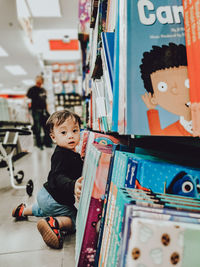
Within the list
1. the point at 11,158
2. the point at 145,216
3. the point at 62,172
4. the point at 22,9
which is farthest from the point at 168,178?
the point at 22,9

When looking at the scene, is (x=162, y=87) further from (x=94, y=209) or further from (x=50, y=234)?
(x=50, y=234)

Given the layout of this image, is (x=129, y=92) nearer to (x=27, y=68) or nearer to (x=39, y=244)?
(x=39, y=244)

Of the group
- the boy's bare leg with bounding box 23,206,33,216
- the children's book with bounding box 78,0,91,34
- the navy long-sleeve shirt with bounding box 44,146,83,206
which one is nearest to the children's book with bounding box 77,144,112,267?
the navy long-sleeve shirt with bounding box 44,146,83,206

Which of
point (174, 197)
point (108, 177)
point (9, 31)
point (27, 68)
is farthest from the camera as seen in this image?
point (27, 68)

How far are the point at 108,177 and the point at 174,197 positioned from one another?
218 millimetres

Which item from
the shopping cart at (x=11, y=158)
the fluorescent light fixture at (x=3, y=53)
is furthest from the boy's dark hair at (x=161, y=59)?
the fluorescent light fixture at (x=3, y=53)

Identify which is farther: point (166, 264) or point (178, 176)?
point (178, 176)

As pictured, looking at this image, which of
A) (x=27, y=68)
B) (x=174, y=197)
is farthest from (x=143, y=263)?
(x=27, y=68)

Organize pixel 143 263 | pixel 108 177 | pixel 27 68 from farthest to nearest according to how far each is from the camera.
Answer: pixel 27 68, pixel 108 177, pixel 143 263

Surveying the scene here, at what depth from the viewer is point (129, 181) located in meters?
0.50

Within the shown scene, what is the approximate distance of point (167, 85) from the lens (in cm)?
44

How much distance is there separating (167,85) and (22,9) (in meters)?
4.66

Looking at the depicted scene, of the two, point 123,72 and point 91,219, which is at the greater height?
point 123,72

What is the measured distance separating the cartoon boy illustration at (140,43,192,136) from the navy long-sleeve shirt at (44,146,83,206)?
2.52 feet
